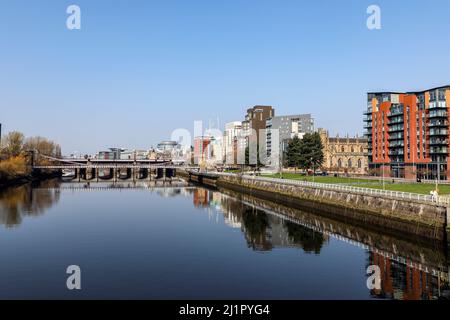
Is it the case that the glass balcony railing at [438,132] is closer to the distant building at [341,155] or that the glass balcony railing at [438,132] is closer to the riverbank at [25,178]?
the distant building at [341,155]

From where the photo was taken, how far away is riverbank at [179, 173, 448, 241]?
38.5m

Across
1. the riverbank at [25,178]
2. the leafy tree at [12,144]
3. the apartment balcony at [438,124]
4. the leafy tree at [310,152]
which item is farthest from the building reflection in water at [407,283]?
the leafy tree at [12,144]

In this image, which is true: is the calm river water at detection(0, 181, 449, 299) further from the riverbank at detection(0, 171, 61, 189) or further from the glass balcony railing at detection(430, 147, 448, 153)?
the riverbank at detection(0, 171, 61, 189)

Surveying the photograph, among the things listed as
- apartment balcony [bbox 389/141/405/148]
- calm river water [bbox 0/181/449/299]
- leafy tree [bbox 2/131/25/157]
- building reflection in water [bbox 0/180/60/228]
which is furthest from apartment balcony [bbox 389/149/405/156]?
leafy tree [bbox 2/131/25/157]

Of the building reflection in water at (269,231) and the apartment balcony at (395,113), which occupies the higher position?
the apartment balcony at (395,113)

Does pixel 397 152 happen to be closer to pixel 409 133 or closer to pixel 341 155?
pixel 409 133

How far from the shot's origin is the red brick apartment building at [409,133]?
86.5 m

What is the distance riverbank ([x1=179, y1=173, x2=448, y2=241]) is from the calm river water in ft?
6.16

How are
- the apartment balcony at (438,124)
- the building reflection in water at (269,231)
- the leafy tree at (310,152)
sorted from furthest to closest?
the leafy tree at (310,152) → the apartment balcony at (438,124) → the building reflection in water at (269,231)

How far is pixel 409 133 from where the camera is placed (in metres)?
94.6

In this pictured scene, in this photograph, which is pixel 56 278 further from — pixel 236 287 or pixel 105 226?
pixel 105 226

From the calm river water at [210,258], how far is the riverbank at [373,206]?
6.16 feet

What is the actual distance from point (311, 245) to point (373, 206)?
44.1ft

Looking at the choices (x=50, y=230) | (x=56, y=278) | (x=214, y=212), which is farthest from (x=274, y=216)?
(x=56, y=278)
